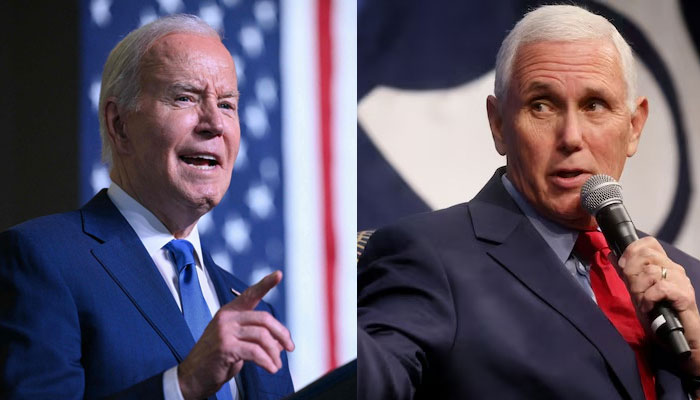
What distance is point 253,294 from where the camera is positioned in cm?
213

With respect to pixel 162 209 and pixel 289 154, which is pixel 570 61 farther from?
pixel 162 209

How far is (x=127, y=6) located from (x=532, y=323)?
4.17 ft

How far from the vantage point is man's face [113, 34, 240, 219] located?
2.24m

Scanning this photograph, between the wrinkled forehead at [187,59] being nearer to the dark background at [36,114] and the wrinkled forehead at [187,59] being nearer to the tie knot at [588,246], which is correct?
the dark background at [36,114]

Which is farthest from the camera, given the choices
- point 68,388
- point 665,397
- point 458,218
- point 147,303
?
point 458,218

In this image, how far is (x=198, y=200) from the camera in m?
2.28

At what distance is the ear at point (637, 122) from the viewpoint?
277cm

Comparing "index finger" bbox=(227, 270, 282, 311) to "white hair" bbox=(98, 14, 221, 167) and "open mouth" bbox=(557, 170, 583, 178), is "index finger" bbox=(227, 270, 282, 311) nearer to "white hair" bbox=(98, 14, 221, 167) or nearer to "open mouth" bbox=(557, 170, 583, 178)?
"white hair" bbox=(98, 14, 221, 167)

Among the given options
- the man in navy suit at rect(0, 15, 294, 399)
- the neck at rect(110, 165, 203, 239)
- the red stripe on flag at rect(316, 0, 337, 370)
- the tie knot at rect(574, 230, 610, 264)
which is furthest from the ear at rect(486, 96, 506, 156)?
the neck at rect(110, 165, 203, 239)

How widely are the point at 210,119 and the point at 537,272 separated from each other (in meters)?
0.93

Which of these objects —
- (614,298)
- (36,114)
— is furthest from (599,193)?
(36,114)

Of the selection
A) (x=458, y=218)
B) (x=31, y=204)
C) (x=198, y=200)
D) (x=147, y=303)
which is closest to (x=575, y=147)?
(x=458, y=218)

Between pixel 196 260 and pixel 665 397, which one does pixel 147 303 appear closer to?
pixel 196 260

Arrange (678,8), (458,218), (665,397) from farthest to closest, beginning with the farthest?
1. (678,8)
2. (458,218)
3. (665,397)
